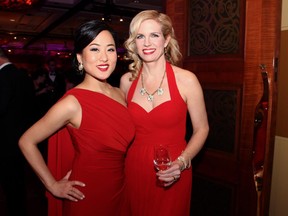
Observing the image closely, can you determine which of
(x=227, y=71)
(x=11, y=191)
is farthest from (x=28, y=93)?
(x=227, y=71)

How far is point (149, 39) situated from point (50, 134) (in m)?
0.85

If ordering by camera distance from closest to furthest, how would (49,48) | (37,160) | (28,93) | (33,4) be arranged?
(37,160) → (28,93) → (33,4) → (49,48)

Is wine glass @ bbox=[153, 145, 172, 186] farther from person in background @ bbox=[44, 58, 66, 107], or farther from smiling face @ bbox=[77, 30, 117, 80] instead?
person in background @ bbox=[44, 58, 66, 107]

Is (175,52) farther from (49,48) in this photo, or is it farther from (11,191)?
(49,48)

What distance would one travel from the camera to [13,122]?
3.12 metres

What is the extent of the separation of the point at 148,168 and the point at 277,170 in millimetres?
949

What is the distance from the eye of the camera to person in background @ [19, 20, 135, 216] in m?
1.65

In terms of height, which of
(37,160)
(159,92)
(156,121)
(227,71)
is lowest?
(37,160)

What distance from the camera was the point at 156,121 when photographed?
6.61 feet

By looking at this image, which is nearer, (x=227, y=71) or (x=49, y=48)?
(x=227, y=71)

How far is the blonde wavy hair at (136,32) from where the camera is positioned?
6.51ft

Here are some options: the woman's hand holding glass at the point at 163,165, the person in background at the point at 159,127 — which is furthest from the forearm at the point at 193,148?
the woman's hand holding glass at the point at 163,165

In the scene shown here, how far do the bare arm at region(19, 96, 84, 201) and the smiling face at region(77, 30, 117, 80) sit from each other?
22 cm

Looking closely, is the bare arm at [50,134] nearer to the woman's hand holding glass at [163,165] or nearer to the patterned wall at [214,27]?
the woman's hand holding glass at [163,165]
